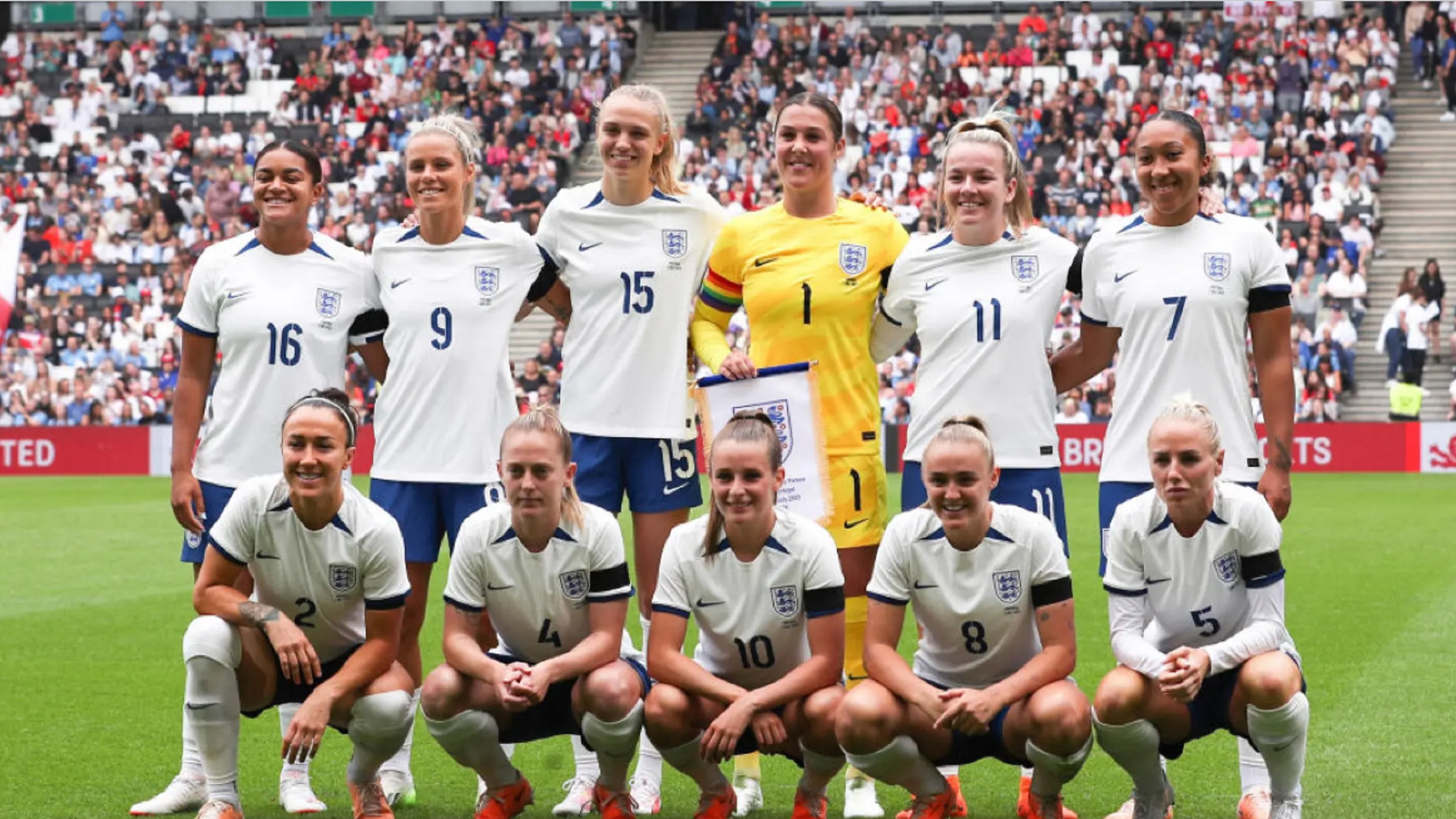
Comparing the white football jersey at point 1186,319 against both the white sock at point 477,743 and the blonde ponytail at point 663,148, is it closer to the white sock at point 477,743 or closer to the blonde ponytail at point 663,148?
the blonde ponytail at point 663,148

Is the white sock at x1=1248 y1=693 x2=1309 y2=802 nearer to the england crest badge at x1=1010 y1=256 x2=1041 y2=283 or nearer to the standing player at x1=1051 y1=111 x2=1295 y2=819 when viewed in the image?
the standing player at x1=1051 y1=111 x2=1295 y2=819

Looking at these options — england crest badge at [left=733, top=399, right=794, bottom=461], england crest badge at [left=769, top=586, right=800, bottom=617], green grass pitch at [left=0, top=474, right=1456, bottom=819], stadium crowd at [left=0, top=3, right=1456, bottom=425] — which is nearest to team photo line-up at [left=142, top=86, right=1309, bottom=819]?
england crest badge at [left=769, top=586, right=800, bottom=617]

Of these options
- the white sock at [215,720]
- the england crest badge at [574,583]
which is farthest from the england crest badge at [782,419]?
the white sock at [215,720]

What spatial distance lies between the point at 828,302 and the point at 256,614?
85.2 inches

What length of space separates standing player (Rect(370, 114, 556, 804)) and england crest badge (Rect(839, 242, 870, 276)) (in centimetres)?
114

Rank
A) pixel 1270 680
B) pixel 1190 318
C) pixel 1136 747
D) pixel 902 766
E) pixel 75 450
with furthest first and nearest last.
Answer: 1. pixel 75 450
2. pixel 1190 318
3. pixel 902 766
4. pixel 1136 747
5. pixel 1270 680

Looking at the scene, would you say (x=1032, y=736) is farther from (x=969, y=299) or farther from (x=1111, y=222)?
(x=1111, y=222)

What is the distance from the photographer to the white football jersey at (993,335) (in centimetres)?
602

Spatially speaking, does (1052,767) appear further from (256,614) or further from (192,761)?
(192,761)

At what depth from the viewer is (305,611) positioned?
18.9 ft

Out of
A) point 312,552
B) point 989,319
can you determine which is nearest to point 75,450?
point 312,552

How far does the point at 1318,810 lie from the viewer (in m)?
5.80

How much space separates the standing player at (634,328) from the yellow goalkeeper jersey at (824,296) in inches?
6.9

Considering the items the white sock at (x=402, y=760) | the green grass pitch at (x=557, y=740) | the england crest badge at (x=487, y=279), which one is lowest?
the green grass pitch at (x=557, y=740)
